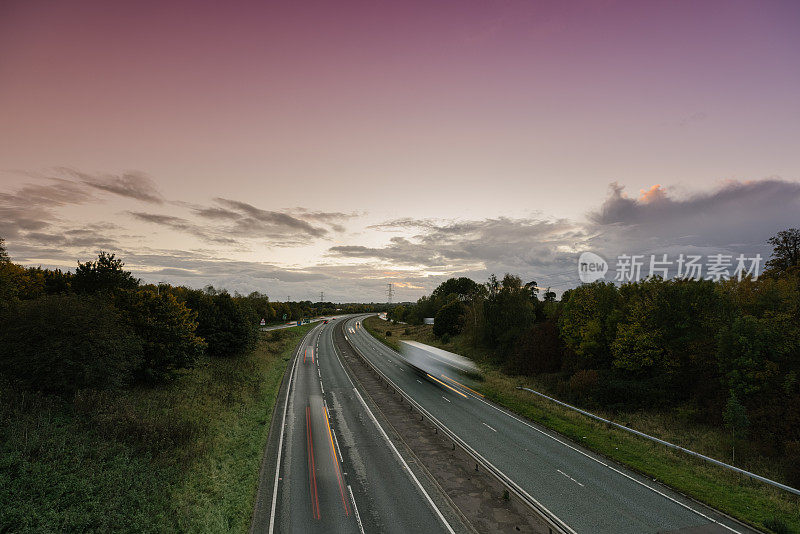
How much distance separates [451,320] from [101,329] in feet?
228

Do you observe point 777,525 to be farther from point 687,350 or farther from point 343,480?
point 687,350

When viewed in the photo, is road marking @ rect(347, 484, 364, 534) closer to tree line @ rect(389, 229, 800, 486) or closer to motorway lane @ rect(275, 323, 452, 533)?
motorway lane @ rect(275, 323, 452, 533)

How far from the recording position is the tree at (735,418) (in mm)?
25212

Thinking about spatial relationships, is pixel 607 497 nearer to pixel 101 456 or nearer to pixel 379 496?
pixel 379 496

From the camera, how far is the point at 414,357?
6334 cm

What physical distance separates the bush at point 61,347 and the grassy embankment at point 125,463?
127cm

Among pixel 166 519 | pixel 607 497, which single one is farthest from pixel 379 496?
pixel 607 497

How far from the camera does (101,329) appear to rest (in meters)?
24.0

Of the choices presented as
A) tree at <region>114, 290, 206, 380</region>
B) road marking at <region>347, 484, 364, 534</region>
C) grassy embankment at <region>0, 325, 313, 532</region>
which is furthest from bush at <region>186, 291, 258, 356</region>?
road marking at <region>347, 484, 364, 534</region>

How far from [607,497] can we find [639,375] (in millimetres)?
22119

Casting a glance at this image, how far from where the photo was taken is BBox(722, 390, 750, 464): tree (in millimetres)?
25212

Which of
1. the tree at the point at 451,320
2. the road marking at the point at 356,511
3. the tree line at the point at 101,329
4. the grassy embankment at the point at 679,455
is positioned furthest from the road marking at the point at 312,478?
the tree at the point at 451,320

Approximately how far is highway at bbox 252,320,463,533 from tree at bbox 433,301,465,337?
52157 mm

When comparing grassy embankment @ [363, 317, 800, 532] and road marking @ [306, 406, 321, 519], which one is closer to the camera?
grassy embankment @ [363, 317, 800, 532]
